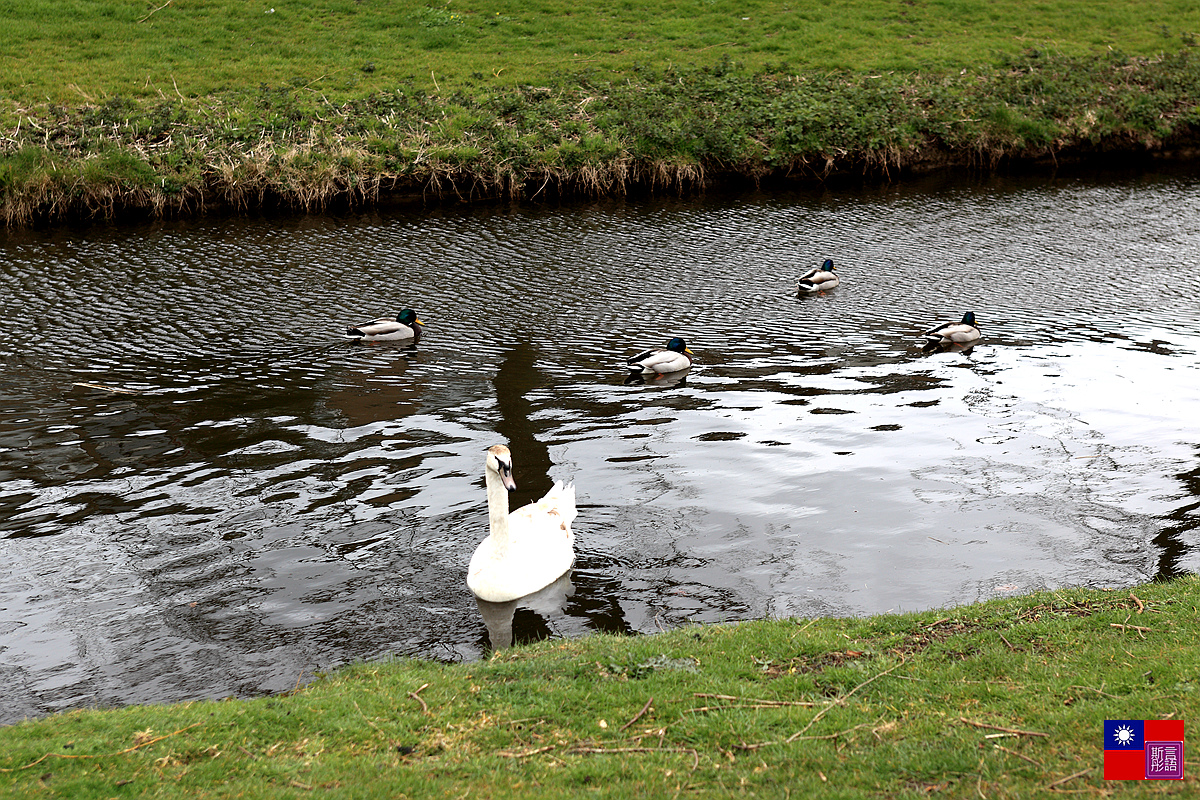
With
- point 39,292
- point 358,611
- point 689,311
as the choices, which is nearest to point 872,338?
point 689,311

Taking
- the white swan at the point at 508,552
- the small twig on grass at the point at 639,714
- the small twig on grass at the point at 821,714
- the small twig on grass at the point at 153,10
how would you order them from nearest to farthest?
the small twig on grass at the point at 821,714 < the small twig on grass at the point at 639,714 < the white swan at the point at 508,552 < the small twig on grass at the point at 153,10

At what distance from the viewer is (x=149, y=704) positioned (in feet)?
26.0

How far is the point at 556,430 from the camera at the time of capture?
14.7 meters

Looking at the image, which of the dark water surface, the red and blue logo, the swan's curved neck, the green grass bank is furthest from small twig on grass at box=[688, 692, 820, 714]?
the green grass bank

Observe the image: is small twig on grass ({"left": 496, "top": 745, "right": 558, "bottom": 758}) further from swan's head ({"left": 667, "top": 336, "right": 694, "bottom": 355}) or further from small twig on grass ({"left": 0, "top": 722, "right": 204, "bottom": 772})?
swan's head ({"left": 667, "top": 336, "right": 694, "bottom": 355})

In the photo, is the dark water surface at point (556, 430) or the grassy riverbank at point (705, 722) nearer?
the grassy riverbank at point (705, 722)

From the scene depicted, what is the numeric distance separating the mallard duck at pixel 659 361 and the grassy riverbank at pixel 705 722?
897 cm

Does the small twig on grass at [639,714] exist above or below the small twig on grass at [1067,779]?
below

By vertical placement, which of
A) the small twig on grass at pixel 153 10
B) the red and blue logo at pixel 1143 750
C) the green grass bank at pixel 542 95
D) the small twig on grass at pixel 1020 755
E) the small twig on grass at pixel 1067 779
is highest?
the small twig on grass at pixel 153 10

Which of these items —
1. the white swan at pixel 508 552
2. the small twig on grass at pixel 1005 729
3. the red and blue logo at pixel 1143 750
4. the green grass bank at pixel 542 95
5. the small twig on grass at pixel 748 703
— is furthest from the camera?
the green grass bank at pixel 542 95

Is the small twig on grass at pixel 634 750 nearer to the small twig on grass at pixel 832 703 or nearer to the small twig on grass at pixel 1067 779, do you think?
the small twig on grass at pixel 832 703

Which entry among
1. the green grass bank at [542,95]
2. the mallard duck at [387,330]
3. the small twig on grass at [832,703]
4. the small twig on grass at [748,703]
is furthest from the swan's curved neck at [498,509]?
the green grass bank at [542,95]

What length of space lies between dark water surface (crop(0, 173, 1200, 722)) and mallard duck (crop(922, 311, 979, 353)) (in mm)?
328

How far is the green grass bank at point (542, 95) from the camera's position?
28891mm
